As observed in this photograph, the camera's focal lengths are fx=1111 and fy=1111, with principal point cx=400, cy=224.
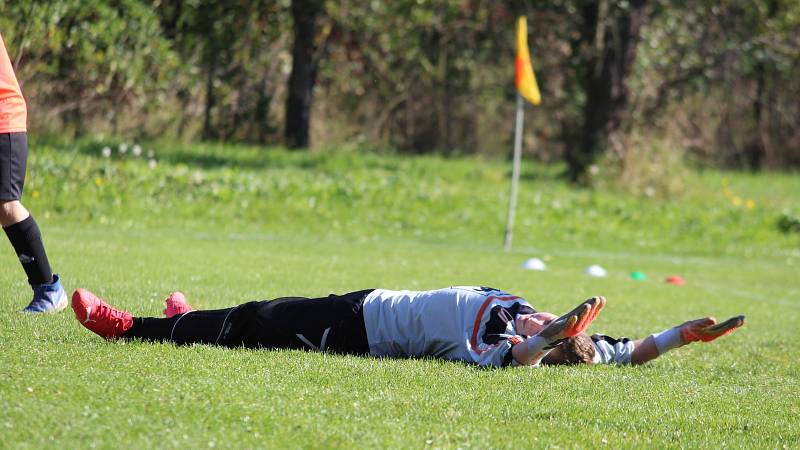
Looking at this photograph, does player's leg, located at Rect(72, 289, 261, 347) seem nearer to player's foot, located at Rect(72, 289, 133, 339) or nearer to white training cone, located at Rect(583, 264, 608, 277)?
player's foot, located at Rect(72, 289, 133, 339)

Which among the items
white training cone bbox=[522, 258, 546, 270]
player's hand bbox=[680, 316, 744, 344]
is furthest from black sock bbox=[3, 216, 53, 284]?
white training cone bbox=[522, 258, 546, 270]

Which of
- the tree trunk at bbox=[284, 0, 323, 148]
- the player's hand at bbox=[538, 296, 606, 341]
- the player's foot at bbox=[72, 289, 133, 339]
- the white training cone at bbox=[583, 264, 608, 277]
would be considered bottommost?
the white training cone at bbox=[583, 264, 608, 277]

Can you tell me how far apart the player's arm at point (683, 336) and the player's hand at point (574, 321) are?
95 centimetres

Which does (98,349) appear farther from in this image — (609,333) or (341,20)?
(341,20)

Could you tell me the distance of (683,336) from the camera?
22.6 ft

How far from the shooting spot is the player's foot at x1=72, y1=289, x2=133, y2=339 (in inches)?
245

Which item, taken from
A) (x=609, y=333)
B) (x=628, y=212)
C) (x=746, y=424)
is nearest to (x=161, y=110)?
(x=628, y=212)

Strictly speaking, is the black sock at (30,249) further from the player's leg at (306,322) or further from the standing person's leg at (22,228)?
the player's leg at (306,322)

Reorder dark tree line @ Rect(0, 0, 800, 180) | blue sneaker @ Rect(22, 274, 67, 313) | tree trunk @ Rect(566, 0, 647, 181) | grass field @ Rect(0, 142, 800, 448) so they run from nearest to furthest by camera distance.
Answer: grass field @ Rect(0, 142, 800, 448) → blue sneaker @ Rect(22, 274, 67, 313) → dark tree line @ Rect(0, 0, 800, 180) → tree trunk @ Rect(566, 0, 647, 181)

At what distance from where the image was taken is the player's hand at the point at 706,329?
256 inches

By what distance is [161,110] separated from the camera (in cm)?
2328

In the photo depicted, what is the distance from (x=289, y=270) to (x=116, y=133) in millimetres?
11638

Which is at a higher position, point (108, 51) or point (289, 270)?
point (108, 51)

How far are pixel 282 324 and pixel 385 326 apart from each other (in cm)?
62
